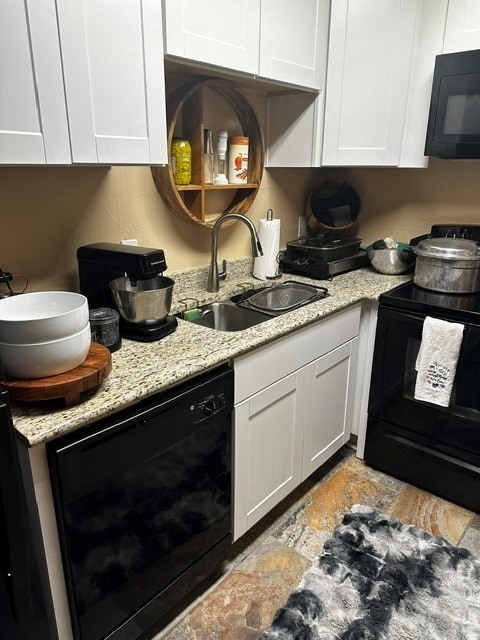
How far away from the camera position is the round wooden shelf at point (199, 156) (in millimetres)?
1838

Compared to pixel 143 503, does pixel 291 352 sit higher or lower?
higher

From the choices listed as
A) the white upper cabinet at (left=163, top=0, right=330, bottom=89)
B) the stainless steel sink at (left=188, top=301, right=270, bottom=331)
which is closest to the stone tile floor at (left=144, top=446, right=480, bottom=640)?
the stainless steel sink at (left=188, top=301, right=270, bottom=331)

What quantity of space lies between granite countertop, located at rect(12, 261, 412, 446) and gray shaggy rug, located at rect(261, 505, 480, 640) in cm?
90

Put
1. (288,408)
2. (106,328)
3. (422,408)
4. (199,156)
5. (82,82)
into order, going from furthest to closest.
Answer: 1. (422,408)
2. (199,156)
3. (288,408)
4. (106,328)
5. (82,82)

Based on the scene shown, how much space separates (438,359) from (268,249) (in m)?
0.94

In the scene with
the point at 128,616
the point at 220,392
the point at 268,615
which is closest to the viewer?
the point at 128,616

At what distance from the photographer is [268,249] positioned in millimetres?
2277

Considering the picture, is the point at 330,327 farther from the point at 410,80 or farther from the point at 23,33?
the point at 23,33

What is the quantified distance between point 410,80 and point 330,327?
126cm

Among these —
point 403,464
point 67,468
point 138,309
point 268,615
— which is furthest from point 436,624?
point 138,309

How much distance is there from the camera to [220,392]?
144 cm

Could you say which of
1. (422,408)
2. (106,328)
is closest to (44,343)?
(106,328)

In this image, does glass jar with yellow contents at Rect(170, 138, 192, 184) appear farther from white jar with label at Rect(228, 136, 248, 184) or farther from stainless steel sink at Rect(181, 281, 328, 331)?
stainless steel sink at Rect(181, 281, 328, 331)

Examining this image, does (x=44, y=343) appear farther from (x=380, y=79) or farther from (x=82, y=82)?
(x=380, y=79)
